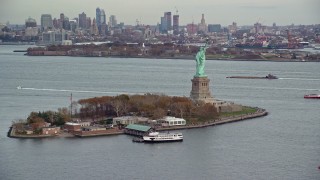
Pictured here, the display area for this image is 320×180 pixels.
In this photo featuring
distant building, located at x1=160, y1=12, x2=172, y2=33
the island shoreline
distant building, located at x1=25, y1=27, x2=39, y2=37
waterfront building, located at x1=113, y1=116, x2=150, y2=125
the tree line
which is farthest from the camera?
distant building, located at x1=160, y1=12, x2=172, y2=33

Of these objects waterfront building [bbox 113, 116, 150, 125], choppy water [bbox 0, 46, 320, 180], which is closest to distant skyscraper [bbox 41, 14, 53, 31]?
choppy water [bbox 0, 46, 320, 180]

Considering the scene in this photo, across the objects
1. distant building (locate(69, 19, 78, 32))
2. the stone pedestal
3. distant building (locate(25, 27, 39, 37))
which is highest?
distant building (locate(69, 19, 78, 32))

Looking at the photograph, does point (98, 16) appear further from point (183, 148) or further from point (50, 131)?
point (183, 148)

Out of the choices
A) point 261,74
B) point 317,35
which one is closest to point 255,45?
point 317,35

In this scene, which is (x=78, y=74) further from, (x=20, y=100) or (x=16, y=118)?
(x=16, y=118)

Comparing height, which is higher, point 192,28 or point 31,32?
point 192,28

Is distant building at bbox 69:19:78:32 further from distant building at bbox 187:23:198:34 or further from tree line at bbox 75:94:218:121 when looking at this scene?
tree line at bbox 75:94:218:121

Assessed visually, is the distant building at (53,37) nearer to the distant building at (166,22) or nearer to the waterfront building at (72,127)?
the distant building at (166,22)

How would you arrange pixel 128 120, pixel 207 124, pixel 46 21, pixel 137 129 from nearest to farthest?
pixel 137 129 < pixel 128 120 < pixel 207 124 < pixel 46 21

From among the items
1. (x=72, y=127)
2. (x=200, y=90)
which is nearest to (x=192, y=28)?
(x=200, y=90)

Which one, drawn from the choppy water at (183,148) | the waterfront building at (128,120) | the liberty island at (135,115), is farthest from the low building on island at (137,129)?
the waterfront building at (128,120)

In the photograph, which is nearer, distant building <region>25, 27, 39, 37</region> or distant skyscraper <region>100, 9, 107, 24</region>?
distant building <region>25, 27, 39, 37</region>
